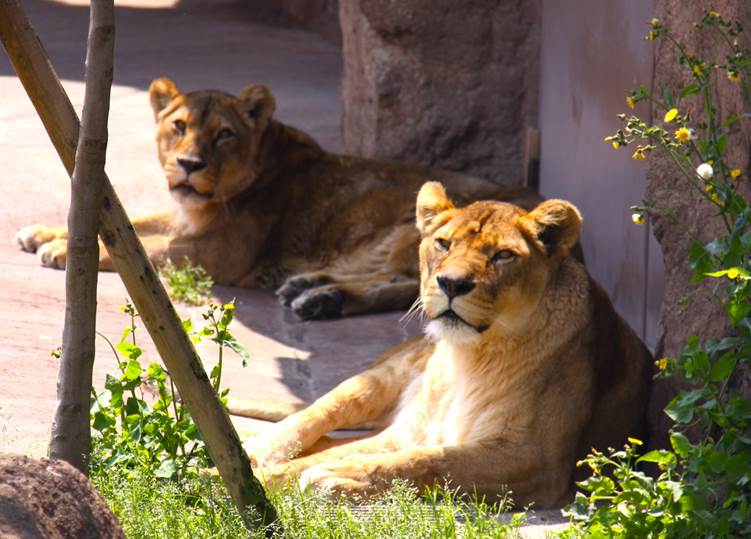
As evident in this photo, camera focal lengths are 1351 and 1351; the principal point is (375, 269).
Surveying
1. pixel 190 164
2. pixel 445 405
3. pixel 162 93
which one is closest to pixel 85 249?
pixel 445 405

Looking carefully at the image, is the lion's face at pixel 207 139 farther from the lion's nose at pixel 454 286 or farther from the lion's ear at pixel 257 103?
the lion's nose at pixel 454 286

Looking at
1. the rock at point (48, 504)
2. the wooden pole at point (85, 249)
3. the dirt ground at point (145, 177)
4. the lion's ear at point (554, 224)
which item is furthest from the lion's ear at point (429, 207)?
the rock at point (48, 504)

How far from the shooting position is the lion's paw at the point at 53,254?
8.30 m

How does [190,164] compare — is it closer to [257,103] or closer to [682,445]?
[257,103]

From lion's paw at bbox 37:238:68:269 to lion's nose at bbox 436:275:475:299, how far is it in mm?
3863

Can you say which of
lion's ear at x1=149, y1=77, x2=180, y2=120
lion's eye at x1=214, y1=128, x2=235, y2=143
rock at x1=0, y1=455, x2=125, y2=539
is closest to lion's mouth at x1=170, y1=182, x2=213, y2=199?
lion's eye at x1=214, y1=128, x2=235, y2=143

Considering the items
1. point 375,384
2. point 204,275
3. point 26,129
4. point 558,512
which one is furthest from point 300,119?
point 558,512

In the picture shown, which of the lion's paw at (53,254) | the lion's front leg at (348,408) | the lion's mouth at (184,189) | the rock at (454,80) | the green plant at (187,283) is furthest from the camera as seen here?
the rock at (454,80)

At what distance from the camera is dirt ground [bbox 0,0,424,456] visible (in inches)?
249

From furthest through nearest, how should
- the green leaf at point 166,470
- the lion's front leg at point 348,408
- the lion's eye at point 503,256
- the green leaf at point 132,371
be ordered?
the lion's front leg at point 348,408 → the lion's eye at point 503,256 → the green leaf at point 132,371 → the green leaf at point 166,470

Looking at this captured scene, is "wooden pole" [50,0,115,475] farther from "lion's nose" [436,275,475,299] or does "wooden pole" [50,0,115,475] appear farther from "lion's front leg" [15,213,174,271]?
"lion's front leg" [15,213,174,271]

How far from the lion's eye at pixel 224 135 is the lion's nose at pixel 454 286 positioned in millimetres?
3863

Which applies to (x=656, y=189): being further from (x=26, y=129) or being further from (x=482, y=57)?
(x=26, y=129)

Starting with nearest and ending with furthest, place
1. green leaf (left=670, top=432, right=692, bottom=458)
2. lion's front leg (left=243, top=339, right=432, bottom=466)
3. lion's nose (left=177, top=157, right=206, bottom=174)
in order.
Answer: green leaf (left=670, top=432, right=692, bottom=458) → lion's front leg (left=243, top=339, right=432, bottom=466) → lion's nose (left=177, top=157, right=206, bottom=174)
